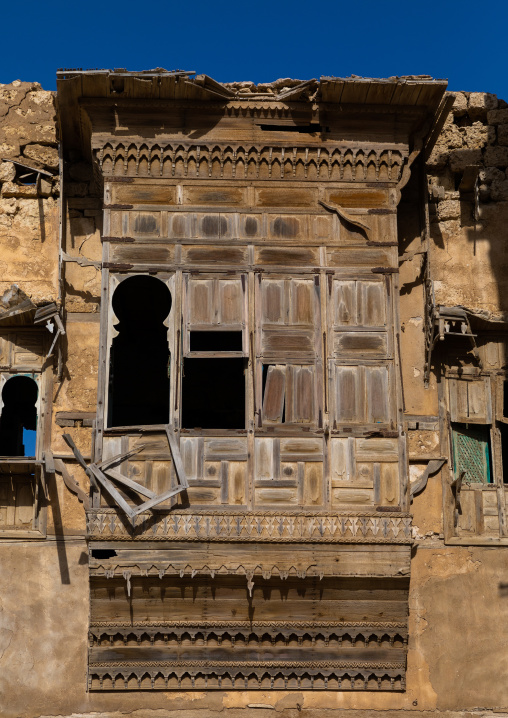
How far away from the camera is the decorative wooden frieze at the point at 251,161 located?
443 inches

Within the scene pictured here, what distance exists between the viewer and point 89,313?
11914mm

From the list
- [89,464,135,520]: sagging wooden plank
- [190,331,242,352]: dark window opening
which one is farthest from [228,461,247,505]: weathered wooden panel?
[190,331,242,352]: dark window opening

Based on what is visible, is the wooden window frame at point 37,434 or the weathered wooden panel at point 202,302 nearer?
the weathered wooden panel at point 202,302

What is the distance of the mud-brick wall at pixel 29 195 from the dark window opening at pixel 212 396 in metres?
3.70

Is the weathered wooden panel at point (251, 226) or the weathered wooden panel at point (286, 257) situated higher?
the weathered wooden panel at point (251, 226)

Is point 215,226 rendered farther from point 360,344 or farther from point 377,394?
point 377,394

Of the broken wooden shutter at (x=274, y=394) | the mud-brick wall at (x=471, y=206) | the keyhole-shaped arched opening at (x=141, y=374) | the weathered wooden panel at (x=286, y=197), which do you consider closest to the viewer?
the broken wooden shutter at (x=274, y=394)

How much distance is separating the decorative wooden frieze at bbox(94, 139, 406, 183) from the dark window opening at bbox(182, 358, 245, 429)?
447cm

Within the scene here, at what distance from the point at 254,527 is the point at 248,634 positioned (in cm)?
124

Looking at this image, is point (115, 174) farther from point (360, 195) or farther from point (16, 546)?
point (16, 546)

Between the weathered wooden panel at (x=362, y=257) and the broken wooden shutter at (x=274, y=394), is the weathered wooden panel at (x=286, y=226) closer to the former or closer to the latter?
the weathered wooden panel at (x=362, y=257)

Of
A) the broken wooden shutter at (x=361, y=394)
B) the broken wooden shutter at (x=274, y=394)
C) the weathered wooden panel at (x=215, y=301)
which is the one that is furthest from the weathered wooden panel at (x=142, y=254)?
the broken wooden shutter at (x=361, y=394)

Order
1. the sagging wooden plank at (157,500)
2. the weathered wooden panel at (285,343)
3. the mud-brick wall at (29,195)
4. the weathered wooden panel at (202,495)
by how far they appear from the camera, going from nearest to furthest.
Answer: the sagging wooden plank at (157,500) < the weathered wooden panel at (202,495) < the weathered wooden panel at (285,343) < the mud-brick wall at (29,195)

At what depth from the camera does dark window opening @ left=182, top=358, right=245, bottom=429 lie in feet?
49.9
